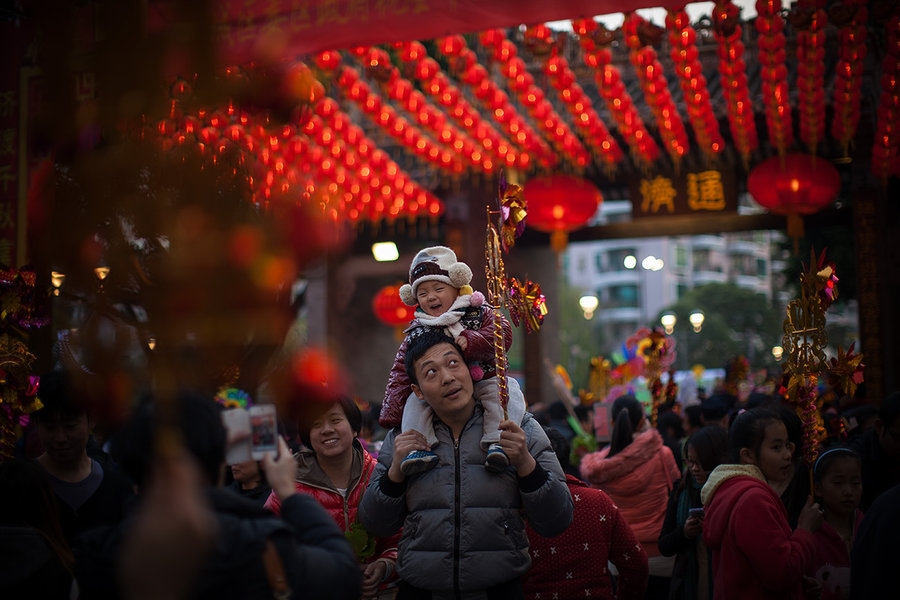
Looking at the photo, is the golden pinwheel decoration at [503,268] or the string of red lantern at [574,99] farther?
the string of red lantern at [574,99]

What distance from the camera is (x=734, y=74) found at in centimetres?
720

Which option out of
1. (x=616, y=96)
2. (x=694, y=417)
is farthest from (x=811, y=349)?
(x=616, y=96)

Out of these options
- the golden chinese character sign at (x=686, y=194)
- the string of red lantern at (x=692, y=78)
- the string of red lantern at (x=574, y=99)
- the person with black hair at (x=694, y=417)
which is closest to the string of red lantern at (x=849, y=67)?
the string of red lantern at (x=692, y=78)

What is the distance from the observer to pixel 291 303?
154cm

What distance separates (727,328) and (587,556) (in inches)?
1232

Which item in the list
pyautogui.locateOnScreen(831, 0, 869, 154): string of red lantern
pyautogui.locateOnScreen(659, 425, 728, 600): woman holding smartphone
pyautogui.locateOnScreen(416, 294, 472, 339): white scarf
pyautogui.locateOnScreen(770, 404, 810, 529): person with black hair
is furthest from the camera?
pyautogui.locateOnScreen(831, 0, 869, 154): string of red lantern

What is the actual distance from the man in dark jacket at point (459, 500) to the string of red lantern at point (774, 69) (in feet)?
15.6

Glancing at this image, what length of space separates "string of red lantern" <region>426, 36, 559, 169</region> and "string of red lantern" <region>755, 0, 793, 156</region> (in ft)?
6.99

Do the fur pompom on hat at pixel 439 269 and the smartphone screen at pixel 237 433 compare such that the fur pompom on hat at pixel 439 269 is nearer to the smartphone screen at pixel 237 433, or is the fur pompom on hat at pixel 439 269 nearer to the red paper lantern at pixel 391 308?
the smartphone screen at pixel 237 433

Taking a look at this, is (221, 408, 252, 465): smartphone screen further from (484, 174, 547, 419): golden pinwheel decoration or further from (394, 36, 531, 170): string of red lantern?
(394, 36, 531, 170): string of red lantern

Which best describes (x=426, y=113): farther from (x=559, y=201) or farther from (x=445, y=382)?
(x=445, y=382)

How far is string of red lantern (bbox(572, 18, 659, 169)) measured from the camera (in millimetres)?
6297

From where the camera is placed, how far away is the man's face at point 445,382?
2520mm

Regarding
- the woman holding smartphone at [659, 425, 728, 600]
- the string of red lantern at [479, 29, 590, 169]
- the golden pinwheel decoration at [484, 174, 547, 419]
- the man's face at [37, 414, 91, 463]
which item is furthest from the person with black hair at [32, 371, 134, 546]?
the string of red lantern at [479, 29, 590, 169]
